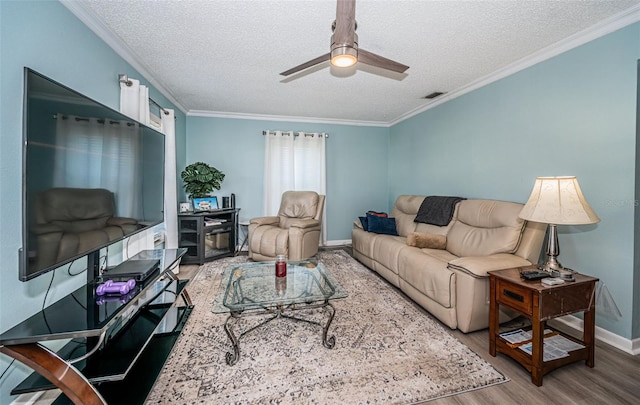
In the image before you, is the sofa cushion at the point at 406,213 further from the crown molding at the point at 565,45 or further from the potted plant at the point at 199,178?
the potted plant at the point at 199,178

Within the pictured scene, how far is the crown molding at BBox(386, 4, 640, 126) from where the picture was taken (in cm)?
185

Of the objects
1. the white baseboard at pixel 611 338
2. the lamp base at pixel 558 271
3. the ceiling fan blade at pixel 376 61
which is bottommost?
the white baseboard at pixel 611 338

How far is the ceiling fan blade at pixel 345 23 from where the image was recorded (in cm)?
140

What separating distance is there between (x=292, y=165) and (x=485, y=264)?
337 centimetres

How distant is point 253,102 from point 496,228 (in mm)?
3422

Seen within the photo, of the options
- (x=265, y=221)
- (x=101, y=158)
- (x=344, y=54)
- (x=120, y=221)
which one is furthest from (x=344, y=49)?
(x=265, y=221)

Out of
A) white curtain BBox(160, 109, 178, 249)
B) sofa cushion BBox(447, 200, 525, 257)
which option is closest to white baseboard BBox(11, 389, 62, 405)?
white curtain BBox(160, 109, 178, 249)

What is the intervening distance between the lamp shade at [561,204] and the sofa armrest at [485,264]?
44 cm

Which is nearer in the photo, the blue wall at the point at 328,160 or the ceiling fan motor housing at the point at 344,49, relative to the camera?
the ceiling fan motor housing at the point at 344,49

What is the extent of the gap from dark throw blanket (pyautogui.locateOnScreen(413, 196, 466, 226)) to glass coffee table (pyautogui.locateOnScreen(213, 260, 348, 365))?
5.39 feet

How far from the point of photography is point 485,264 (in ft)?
6.58

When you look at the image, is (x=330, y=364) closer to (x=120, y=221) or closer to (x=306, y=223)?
(x=120, y=221)

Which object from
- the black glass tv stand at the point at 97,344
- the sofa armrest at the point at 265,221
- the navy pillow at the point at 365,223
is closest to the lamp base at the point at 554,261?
the navy pillow at the point at 365,223

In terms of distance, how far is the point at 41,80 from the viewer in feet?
3.71
